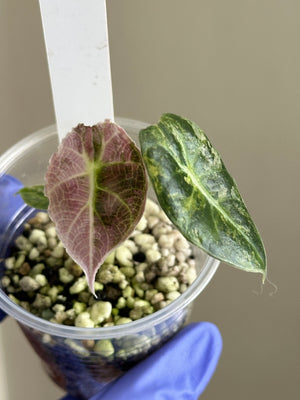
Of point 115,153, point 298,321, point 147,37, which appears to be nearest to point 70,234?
point 115,153

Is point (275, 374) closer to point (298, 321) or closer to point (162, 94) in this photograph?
point (298, 321)

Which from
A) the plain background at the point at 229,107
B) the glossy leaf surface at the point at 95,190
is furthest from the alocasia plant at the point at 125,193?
the plain background at the point at 229,107

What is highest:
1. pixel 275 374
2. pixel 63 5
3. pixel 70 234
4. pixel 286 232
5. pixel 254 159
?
pixel 63 5

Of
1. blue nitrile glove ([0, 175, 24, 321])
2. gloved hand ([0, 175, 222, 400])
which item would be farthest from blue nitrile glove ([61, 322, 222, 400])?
blue nitrile glove ([0, 175, 24, 321])

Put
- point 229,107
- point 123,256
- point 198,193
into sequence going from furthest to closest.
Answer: point 229,107, point 123,256, point 198,193

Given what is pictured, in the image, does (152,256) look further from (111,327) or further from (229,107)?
(229,107)

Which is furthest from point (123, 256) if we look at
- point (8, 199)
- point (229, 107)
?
point (229, 107)
